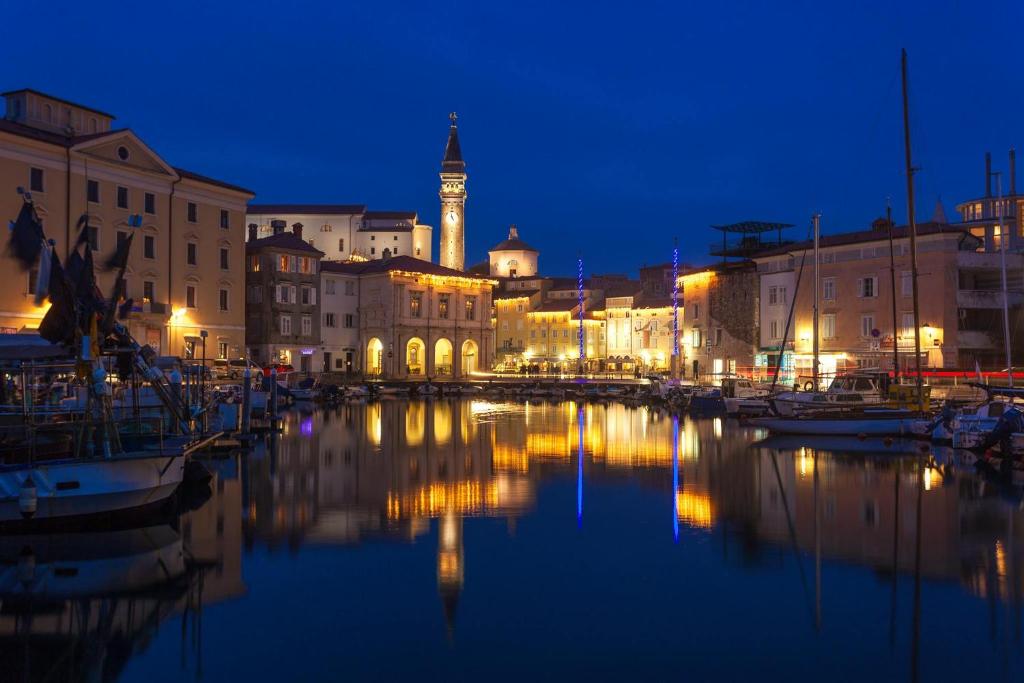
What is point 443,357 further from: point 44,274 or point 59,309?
point 59,309

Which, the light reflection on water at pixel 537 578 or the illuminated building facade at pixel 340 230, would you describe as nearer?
the light reflection on water at pixel 537 578

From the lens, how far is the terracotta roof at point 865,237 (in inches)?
2098

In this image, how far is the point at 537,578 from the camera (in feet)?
49.1

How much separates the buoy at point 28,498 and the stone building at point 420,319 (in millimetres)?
65061

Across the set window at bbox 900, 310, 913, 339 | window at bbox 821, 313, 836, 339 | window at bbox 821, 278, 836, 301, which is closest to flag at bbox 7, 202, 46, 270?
window at bbox 900, 310, 913, 339

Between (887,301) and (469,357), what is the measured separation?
44503mm

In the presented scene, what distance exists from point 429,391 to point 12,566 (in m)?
59.8

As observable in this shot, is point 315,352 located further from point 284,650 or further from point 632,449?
point 284,650

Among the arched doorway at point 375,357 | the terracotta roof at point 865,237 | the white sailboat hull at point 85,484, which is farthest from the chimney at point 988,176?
the white sailboat hull at point 85,484

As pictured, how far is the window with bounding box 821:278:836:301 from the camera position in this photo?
5934 centimetres

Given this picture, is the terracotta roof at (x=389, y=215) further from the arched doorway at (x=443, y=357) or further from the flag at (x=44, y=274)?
the flag at (x=44, y=274)

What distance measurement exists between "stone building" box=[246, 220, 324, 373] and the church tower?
42225 mm

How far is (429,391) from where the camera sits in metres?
75.1

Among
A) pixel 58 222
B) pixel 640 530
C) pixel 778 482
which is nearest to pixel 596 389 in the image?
pixel 58 222
